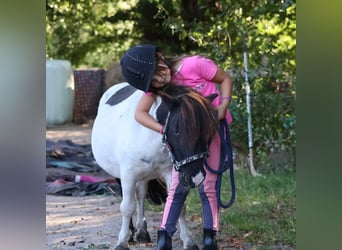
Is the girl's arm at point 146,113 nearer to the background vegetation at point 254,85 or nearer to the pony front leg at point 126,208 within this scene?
the pony front leg at point 126,208

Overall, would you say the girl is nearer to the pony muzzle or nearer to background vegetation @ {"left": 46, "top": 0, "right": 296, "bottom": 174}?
the pony muzzle

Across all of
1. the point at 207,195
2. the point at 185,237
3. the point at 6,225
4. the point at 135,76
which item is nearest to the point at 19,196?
the point at 6,225

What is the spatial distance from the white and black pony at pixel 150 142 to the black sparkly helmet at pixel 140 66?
0.13 metres

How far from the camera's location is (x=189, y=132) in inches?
139

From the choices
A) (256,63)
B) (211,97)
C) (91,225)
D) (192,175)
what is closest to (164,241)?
(192,175)

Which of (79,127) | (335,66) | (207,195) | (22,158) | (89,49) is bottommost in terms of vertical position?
(79,127)

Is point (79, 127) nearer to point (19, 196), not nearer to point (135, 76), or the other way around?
point (135, 76)

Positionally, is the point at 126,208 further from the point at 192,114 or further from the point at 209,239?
the point at 192,114

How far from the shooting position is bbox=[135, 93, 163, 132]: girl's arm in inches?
154

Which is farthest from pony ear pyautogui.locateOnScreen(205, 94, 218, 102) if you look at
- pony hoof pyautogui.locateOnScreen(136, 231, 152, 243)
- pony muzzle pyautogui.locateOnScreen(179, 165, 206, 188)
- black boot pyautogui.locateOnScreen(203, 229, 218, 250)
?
pony hoof pyautogui.locateOnScreen(136, 231, 152, 243)

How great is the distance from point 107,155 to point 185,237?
0.88 m

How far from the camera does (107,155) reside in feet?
15.9

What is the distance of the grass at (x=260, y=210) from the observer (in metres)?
5.09

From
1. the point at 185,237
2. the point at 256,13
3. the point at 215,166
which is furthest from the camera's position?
the point at 256,13
